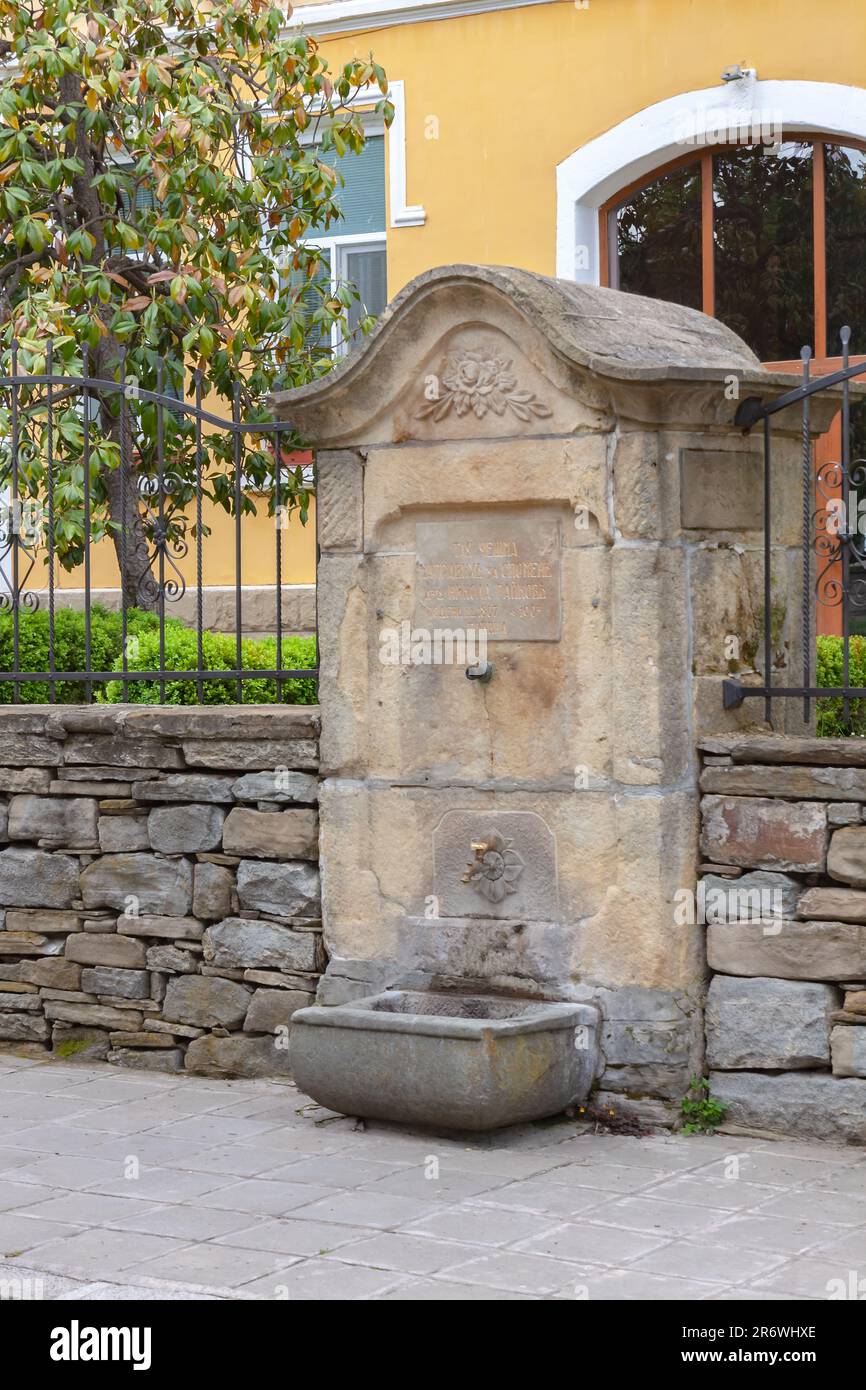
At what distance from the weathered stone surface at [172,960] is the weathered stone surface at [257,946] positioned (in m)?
0.09

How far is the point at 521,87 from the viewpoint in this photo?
1127cm

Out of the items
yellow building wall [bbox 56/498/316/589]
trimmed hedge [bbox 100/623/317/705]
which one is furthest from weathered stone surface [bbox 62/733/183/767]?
yellow building wall [bbox 56/498/316/589]

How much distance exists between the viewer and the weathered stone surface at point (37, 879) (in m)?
6.66

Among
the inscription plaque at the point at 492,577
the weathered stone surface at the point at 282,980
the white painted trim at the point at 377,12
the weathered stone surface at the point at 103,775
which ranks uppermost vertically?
the white painted trim at the point at 377,12

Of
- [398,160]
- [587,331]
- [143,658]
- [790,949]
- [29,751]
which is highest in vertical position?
[398,160]

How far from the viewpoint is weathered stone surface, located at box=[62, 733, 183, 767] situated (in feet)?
21.0

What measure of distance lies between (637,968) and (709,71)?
6.86m

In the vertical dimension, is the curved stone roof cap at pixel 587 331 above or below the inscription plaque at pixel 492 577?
above

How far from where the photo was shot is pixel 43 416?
29.9 ft

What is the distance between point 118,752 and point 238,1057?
114 cm

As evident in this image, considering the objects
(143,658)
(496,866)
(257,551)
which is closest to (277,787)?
(496,866)

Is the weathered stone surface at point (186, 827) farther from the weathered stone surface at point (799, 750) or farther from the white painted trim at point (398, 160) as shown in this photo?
the white painted trim at point (398, 160)

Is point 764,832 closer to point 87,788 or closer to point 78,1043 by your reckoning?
point 87,788

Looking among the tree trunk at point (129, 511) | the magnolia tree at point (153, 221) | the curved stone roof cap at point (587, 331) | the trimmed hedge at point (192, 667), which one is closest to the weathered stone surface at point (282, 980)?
the trimmed hedge at point (192, 667)
